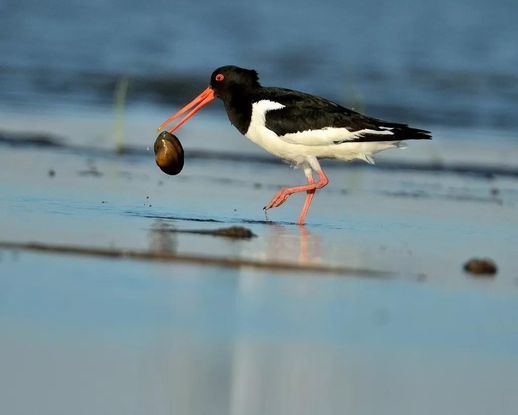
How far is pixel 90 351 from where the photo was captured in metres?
6.07

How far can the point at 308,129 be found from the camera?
11055mm

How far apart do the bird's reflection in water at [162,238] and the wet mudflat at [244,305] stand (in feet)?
0.05

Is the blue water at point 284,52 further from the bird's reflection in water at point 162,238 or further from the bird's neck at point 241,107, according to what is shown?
the bird's reflection in water at point 162,238

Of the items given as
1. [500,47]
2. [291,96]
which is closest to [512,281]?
[291,96]

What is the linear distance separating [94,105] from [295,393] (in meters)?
12.7

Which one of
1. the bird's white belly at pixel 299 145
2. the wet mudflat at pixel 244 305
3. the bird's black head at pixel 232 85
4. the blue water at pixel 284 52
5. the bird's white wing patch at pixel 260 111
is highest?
the blue water at pixel 284 52

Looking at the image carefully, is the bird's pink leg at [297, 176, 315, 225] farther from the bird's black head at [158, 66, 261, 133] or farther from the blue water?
the blue water

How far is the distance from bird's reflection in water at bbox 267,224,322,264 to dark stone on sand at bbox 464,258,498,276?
94 cm

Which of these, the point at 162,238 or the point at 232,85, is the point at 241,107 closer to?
the point at 232,85

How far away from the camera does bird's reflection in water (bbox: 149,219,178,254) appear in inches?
328

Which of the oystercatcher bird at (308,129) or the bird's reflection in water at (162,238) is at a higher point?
the oystercatcher bird at (308,129)

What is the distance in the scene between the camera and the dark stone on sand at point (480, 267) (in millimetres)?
8367

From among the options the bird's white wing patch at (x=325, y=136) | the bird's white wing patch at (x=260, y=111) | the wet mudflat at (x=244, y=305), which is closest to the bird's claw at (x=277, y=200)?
the wet mudflat at (x=244, y=305)

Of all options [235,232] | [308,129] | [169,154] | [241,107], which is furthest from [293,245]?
[241,107]
